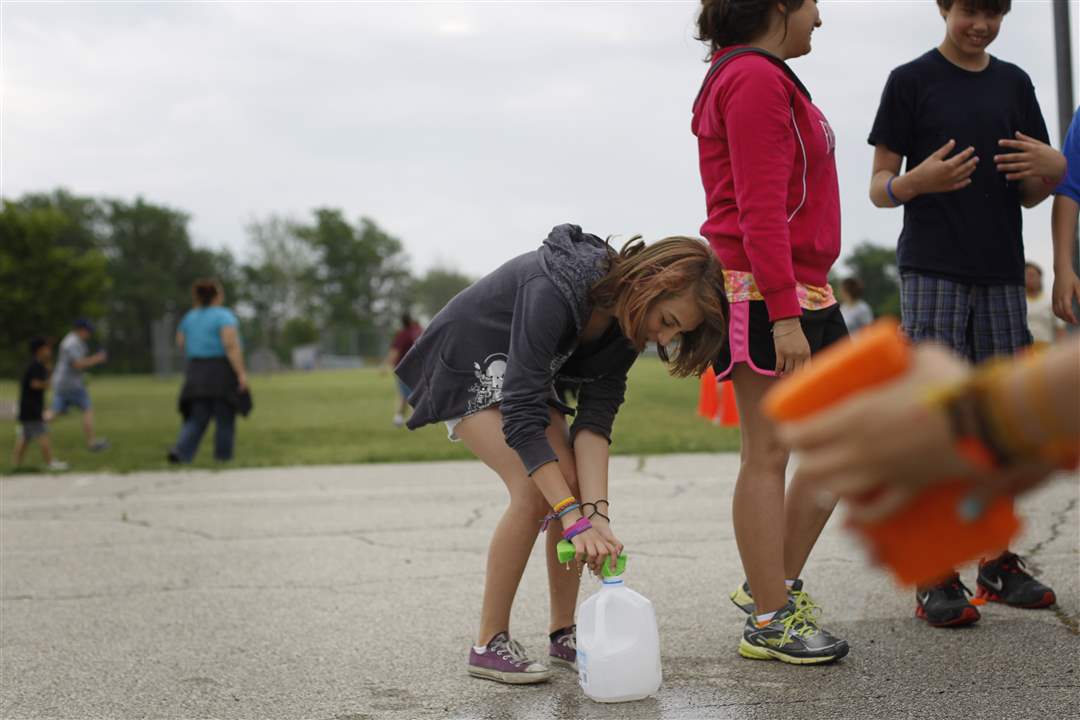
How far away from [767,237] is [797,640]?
4.04 ft

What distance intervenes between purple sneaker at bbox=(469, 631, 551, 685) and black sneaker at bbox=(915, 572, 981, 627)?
1.32 m

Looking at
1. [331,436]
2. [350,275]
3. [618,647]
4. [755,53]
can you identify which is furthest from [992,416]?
[350,275]

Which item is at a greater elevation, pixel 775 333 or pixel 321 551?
pixel 775 333

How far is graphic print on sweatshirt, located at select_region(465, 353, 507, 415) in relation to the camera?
10.9ft

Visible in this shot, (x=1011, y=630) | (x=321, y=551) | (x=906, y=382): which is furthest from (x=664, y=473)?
(x=906, y=382)

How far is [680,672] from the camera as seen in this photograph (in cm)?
333

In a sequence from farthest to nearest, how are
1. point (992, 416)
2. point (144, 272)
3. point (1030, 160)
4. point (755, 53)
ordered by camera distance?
1. point (144, 272)
2. point (1030, 160)
3. point (755, 53)
4. point (992, 416)

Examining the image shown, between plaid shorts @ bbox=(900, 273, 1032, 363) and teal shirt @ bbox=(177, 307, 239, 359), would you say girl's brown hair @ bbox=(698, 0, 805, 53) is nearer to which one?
plaid shorts @ bbox=(900, 273, 1032, 363)

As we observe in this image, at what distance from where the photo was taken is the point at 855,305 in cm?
1278

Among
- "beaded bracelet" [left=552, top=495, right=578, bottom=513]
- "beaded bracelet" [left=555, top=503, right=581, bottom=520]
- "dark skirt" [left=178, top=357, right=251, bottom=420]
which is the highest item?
"dark skirt" [left=178, top=357, right=251, bottom=420]

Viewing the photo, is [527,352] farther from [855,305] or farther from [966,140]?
[855,305]

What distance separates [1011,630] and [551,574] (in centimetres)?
152

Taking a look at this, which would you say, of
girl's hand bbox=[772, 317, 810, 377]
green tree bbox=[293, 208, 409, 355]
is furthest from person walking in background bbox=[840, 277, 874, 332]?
green tree bbox=[293, 208, 409, 355]

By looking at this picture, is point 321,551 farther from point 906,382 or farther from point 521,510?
point 906,382
